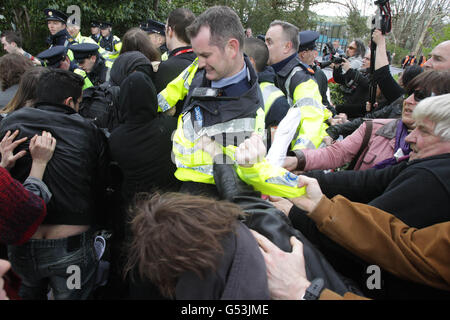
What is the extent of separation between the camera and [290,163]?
214 centimetres

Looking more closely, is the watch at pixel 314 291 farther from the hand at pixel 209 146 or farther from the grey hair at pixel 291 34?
the grey hair at pixel 291 34

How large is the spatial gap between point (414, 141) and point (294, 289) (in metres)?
1.04

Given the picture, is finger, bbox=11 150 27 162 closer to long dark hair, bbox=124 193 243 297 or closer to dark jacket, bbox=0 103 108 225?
dark jacket, bbox=0 103 108 225

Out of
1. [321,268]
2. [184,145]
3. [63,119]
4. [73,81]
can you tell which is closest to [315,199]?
[321,268]

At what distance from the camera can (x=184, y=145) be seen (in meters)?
1.76

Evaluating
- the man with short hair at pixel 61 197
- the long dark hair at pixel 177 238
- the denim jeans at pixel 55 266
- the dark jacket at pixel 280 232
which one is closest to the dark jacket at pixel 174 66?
the man with short hair at pixel 61 197

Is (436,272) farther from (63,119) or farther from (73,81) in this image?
(73,81)

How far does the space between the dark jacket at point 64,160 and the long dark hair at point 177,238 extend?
1037mm

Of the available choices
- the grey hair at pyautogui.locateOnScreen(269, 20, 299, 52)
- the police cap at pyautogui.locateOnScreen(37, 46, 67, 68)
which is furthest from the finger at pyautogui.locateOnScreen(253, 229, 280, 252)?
the police cap at pyautogui.locateOnScreen(37, 46, 67, 68)

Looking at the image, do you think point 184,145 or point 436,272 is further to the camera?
point 184,145

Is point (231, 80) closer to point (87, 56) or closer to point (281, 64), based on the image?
point (281, 64)

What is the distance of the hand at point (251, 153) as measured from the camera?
1.30 meters

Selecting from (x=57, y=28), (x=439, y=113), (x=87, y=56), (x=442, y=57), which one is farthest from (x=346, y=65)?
(x=57, y=28)

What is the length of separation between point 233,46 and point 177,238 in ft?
4.37
